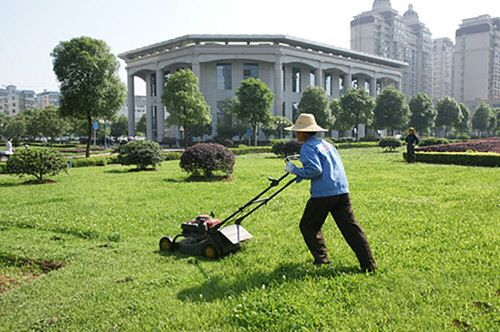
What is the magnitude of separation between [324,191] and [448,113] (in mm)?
54336

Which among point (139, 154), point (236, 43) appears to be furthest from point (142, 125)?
point (139, 154)

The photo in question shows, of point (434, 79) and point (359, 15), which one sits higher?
point (359, 15)

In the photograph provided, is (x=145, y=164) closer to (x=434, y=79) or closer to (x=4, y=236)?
(x=4, y=236)

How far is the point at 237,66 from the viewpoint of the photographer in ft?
169

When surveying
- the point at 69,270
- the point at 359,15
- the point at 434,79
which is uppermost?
the point at 359,15

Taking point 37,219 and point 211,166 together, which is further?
point 211,166

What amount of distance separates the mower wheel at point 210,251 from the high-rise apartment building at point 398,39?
8930 centimetres

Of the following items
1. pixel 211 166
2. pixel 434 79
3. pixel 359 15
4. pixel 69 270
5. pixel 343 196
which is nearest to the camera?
pixel 343 196

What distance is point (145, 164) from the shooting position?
16.1 metres

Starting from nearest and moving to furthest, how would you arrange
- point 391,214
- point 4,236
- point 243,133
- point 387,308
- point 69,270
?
point 387,308
point 69,270
point 4,236
point 391,214
point 243,133

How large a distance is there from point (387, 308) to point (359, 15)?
9446 centimetres

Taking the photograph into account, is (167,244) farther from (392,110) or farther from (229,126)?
(392,110)

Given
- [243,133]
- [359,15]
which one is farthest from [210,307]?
[359,15]

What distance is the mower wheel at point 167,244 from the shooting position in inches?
205
